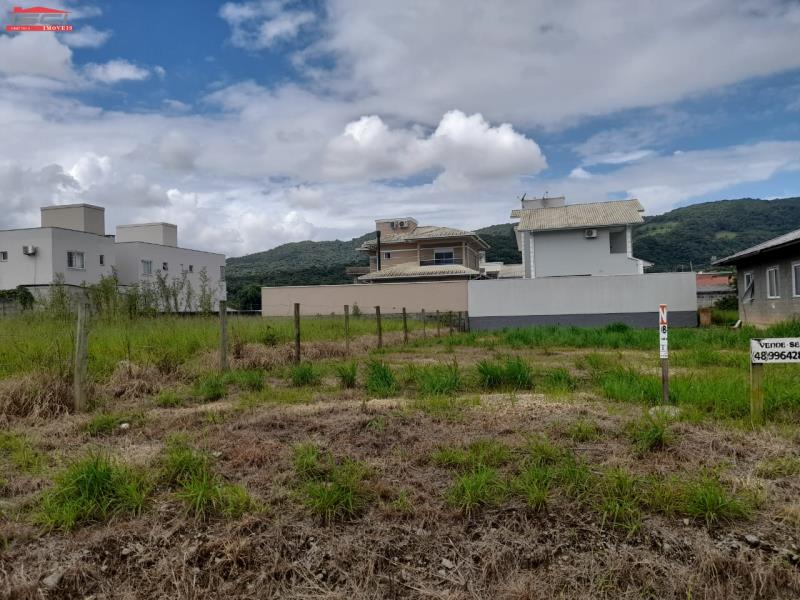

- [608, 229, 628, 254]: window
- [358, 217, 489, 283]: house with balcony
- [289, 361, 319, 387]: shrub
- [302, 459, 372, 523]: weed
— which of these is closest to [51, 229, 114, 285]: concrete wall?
[358, 217, 489, 283]: house with balcony

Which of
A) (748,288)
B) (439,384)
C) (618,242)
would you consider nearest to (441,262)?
(618,242)

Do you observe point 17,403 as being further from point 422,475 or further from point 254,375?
point 422,475

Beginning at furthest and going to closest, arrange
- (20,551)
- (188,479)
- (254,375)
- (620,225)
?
1. (620,225)
2. (254,375)
3. (188,479)
4. (20,551)

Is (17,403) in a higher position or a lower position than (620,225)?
lower

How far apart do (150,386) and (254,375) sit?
4.42 ft

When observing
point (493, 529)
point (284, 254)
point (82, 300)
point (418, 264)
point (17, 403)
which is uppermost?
point (284, 254)

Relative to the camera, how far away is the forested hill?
2422 inches

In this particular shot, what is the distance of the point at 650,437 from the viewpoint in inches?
170

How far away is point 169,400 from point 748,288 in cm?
2312

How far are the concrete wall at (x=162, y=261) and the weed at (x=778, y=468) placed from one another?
3113 centimetres

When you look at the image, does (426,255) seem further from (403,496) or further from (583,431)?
(403,496)

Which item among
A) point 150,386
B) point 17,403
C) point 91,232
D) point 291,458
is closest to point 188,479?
point 291,458

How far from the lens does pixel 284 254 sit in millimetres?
87875

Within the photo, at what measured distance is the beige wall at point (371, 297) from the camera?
2938cm
